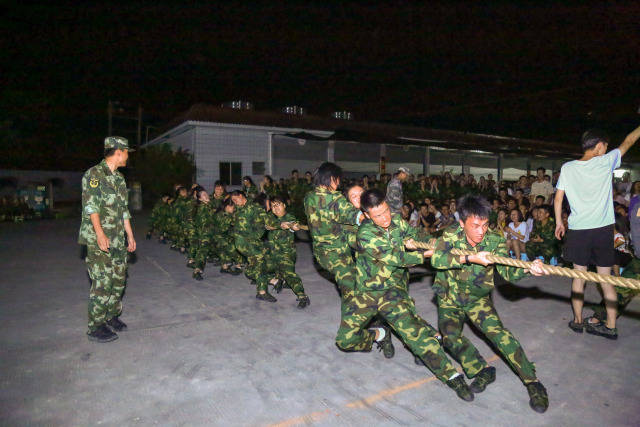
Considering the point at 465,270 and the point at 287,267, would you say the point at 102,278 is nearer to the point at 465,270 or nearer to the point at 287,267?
the point at 287,267

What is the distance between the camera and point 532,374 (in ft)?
10.4

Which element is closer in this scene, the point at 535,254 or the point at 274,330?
the point at 274,330

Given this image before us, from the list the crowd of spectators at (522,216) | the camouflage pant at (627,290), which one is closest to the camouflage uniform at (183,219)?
the crowd of spectators at (522,216)

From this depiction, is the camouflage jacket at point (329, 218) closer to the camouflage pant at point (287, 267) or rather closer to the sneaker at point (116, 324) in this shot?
the camouflage pant at point (287, 267)

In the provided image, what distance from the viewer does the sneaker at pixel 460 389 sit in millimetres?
3203

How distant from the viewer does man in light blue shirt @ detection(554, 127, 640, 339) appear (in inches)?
166

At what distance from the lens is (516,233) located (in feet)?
27.5

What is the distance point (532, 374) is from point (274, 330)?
263cm

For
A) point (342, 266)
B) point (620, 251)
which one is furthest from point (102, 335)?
point (620, 251)

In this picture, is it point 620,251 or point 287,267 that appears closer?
point 287,267

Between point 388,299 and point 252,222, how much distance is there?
3.08 m

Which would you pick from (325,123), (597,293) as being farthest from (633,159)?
(597,293)

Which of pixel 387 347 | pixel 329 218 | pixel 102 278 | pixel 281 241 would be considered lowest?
pixel 387 347

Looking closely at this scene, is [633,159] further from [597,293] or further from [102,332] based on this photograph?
[102,332]
